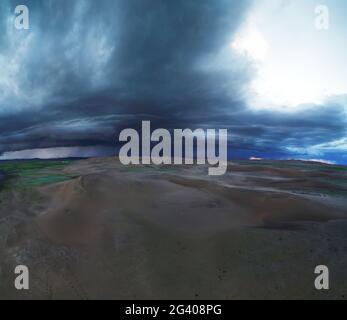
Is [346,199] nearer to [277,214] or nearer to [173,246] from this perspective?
[277,214]

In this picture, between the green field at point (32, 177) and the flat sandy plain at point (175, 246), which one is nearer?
the flat sandy plain at point (175, 246)

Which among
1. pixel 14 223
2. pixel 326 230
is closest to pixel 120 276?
pixel 14 223

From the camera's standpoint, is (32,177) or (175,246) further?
(32,177)

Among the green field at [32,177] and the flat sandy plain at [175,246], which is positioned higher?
the green field at [32,177]

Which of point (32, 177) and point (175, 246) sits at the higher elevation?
point (32, 177)

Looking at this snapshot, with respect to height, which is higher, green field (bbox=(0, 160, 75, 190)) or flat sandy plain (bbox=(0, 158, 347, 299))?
green field (bbox=(0, 160, 75, 190))

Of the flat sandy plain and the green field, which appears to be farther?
the green field
